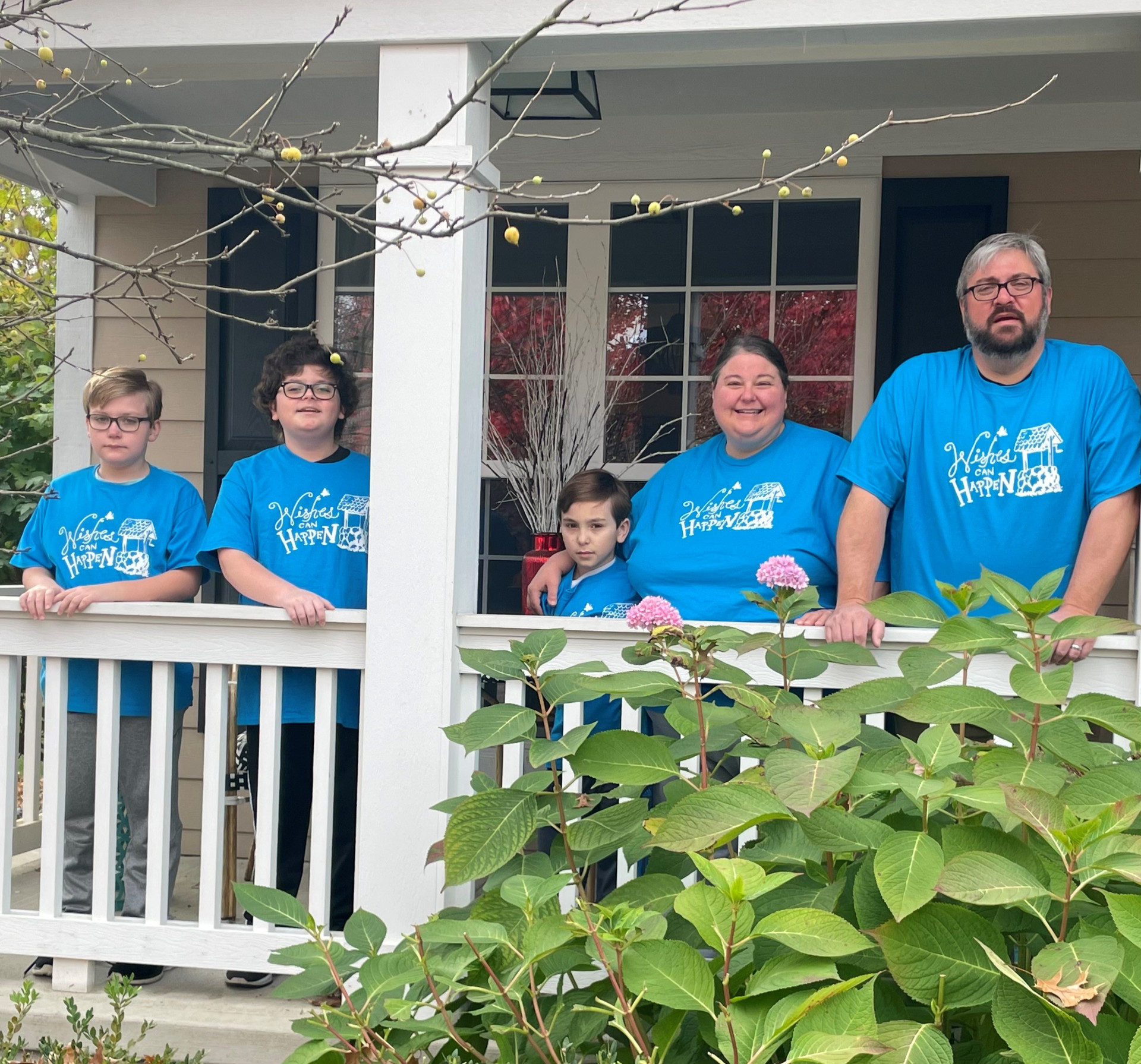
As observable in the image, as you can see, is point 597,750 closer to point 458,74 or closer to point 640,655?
point 640,655

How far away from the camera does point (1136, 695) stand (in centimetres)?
259

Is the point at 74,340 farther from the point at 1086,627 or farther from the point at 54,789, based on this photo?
the point at 1086,627

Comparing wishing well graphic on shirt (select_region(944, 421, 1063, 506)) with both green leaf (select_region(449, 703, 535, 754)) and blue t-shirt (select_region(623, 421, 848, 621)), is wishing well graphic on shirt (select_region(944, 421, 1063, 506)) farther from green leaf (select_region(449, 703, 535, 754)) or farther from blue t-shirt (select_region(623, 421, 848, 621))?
green leaf (select_region(449, 703, 535, 754))

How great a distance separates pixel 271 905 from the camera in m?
1.77

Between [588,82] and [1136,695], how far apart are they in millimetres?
2566

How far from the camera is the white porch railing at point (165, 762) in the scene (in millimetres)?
2854

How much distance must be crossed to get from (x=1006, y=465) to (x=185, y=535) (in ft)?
6.88

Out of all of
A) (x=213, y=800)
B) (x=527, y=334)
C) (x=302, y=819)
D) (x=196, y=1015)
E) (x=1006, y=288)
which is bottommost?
(x=196, y=1015)

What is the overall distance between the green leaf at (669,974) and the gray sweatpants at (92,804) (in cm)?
204

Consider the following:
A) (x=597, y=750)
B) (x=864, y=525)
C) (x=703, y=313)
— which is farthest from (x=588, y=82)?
(x=597, y=750)

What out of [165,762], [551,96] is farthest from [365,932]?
[551,96]

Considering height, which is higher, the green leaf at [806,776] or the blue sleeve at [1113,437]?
the blue sleeve at [1113,437]

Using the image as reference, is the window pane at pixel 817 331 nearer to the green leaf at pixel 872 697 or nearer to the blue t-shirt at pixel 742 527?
the blue t-shirt at pixel 742 527

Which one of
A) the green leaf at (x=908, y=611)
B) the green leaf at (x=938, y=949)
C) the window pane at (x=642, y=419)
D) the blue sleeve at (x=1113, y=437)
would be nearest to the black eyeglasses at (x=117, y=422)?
the window pane at (x=642, y=419)
